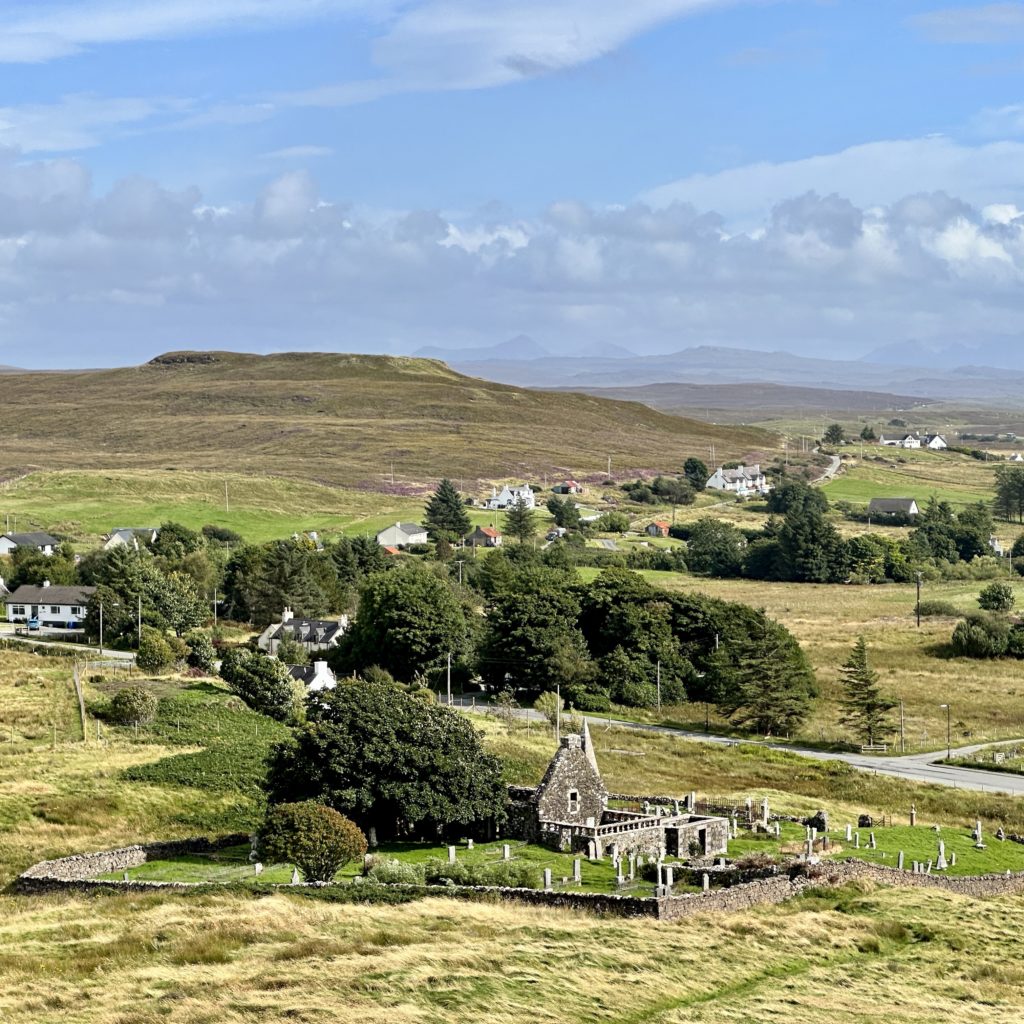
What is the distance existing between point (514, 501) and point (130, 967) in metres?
152

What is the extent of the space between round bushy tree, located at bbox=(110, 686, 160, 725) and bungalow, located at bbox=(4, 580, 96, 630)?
34110 millimetres

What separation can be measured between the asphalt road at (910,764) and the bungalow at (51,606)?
3763cm

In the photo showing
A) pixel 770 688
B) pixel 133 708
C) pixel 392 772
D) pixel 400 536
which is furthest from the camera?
pixel 400 536

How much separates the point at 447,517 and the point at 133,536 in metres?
35.8

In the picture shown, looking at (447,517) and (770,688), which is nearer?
(770,688)

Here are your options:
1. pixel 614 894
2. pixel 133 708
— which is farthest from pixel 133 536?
pixel 614 894

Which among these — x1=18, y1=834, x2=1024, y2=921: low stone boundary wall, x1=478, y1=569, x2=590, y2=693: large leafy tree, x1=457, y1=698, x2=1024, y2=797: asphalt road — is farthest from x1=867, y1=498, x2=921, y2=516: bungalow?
x1=18, y1=834, x2=1024, y2=921: low stone boundary wall

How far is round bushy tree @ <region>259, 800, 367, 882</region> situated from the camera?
39.1 meters

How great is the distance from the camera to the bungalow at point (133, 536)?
422ft

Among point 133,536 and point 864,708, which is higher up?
point 133,536

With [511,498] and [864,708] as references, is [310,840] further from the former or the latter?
[511,498]

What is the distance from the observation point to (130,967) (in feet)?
101

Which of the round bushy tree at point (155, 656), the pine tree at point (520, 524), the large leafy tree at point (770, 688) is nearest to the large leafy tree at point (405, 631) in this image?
the round bushy tree at point (155, 656)

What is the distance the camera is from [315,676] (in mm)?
81750
